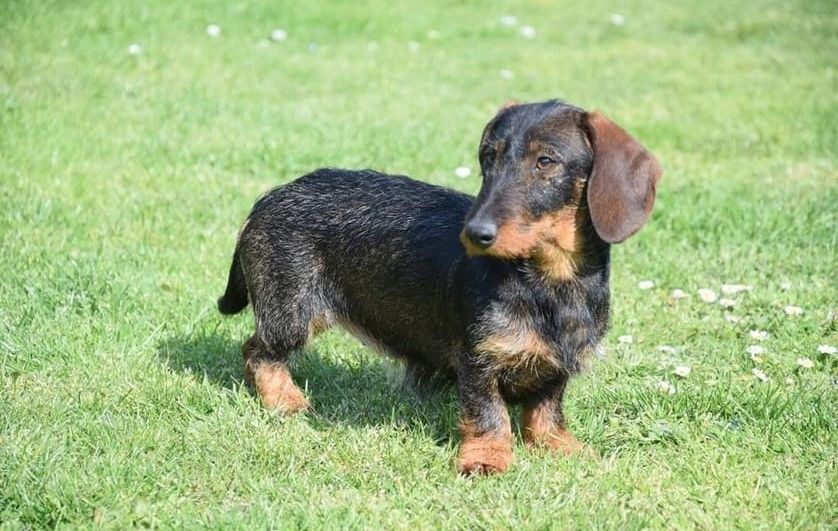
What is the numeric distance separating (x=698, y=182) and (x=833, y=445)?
3.91 m

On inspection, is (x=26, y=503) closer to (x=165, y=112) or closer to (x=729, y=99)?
(x=165, y=112)

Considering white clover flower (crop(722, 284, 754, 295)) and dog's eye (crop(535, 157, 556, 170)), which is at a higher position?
dog's eye (crop(535, 157, 556, 170))

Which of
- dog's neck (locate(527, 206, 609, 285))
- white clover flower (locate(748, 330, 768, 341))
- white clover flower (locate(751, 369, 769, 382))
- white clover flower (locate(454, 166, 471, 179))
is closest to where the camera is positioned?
dog's neck (locate(527, 206, 609, 285))

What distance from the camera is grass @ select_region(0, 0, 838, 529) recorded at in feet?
12.9

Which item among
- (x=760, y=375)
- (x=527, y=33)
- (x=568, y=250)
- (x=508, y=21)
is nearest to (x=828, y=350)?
(x=760, y=375)

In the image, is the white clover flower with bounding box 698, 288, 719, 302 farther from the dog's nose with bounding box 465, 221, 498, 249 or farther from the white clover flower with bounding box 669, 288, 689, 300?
the dog's nose with bounding box 465, 221, 498, 249

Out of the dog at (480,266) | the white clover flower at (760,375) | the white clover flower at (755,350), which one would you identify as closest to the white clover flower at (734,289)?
the white clover flower at (755,350)

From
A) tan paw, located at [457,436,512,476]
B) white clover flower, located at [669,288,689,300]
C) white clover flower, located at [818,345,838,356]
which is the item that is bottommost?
white clover flower, located at [669,288,689,300]

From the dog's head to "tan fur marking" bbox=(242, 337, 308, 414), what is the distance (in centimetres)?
135

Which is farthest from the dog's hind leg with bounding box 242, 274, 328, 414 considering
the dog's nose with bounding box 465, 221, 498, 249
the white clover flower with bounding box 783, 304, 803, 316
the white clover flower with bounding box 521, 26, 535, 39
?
the white clover flower with bounding box 521, 26, 535, 39

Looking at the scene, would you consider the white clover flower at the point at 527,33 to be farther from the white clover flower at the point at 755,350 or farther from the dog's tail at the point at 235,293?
the dog's tail at the point at 235,293

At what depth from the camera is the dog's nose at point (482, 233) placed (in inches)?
147

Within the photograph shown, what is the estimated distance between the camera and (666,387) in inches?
189

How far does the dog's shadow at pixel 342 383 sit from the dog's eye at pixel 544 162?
1.20 meters
